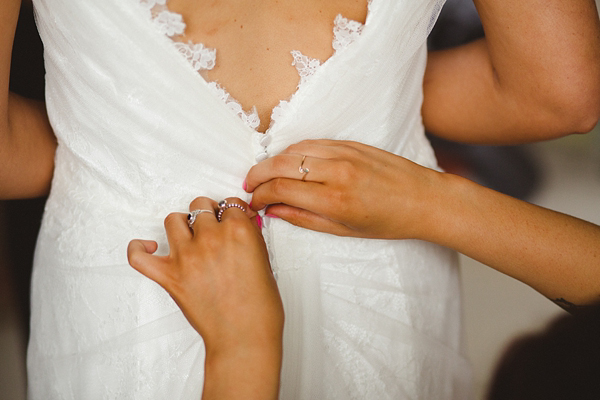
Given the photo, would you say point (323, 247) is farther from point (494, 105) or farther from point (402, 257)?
point (494, 105)

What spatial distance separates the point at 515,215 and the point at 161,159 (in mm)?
592

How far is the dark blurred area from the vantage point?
1.10 metres

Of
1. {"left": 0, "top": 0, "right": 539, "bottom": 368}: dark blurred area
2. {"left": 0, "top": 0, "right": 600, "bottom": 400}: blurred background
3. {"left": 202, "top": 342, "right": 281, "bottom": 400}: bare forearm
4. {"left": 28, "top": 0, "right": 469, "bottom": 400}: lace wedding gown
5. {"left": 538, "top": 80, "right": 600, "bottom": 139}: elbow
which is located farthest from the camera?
{"left": 0, "top": 0, "right": 600, "bottom": 400}: blurred background

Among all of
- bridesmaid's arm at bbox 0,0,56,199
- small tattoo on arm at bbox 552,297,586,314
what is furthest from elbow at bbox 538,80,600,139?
bridesmaid's arm at bbox 0,0,56,199

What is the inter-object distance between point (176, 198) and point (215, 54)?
235 millimetres

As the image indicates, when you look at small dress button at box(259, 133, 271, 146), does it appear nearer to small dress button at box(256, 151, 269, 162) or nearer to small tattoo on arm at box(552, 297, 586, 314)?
small dress button at box(256, 151, 269, 162)

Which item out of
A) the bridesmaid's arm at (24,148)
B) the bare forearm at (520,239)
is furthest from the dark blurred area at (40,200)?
the bare forearm at (520,239)

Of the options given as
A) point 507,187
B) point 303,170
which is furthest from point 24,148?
point 507,187

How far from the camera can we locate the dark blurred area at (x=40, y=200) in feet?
3.60

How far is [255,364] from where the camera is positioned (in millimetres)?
568

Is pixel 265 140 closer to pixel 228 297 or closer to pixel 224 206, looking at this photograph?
pixel 224 206

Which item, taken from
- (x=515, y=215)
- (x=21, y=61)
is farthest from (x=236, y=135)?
(x=21, y=61)

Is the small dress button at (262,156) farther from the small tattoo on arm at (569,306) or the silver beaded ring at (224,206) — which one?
the small tattoo on arm at (569,306)

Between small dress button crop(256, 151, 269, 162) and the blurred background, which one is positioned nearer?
small dress button crop(256, 151, 269, 162)
